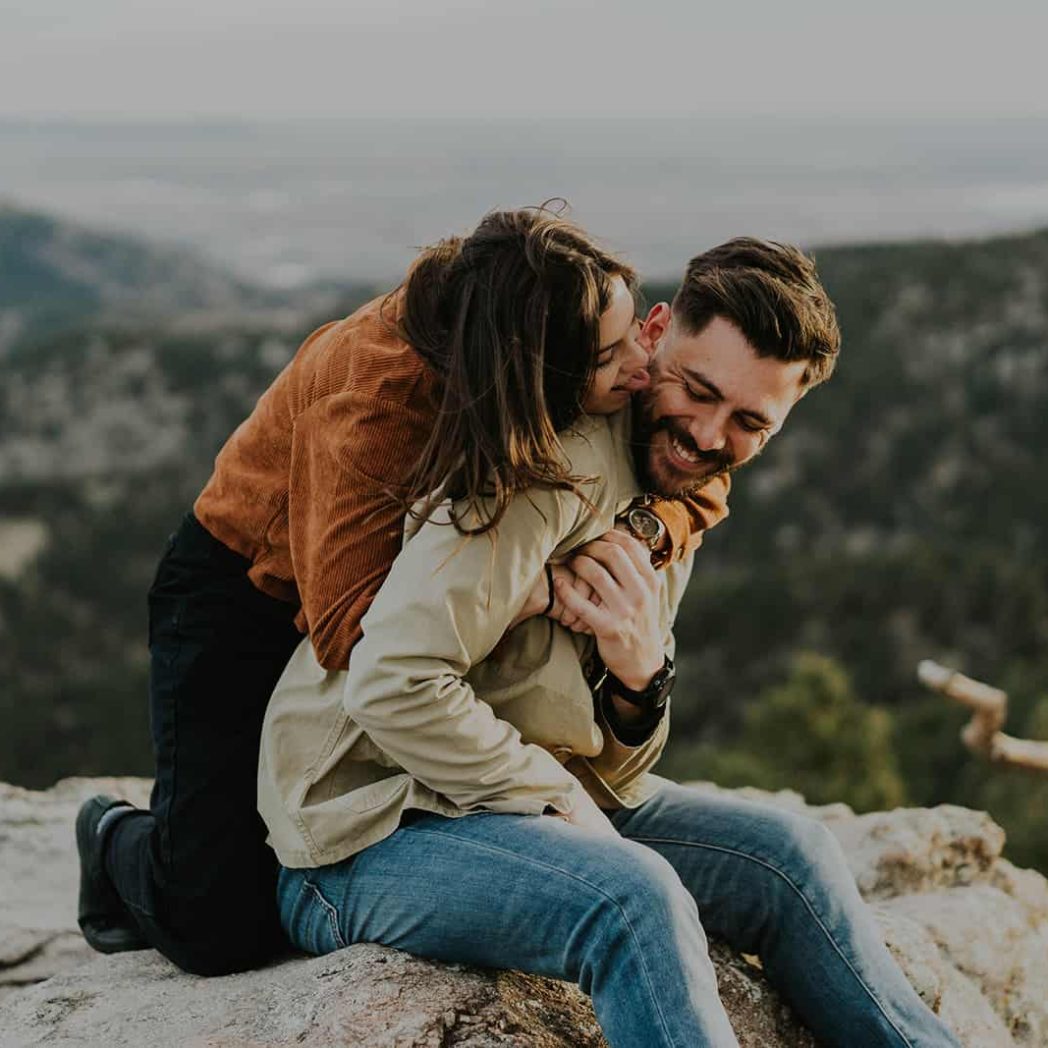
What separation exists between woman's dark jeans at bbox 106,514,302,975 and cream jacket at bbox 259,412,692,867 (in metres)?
0.15

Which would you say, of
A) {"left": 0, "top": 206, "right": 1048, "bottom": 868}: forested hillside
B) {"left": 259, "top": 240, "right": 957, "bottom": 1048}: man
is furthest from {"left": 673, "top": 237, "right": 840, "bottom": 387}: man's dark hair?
{"left": 0, "top": 206, "right": 1048, "bottom": 868}: forested hillside

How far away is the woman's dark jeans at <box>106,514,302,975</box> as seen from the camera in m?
3.19

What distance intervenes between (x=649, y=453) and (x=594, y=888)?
93 centimetres

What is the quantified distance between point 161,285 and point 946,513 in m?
132

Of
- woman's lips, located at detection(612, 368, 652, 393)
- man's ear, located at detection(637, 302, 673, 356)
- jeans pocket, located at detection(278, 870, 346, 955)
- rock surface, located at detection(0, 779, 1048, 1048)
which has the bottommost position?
rock surface, located at detection(0, 779, 1048, 1048)

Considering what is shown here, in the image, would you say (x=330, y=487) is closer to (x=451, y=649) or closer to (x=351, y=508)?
(x=351, y=508)

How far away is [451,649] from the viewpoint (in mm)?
2639

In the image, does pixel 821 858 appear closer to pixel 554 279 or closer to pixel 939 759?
pixel 554 279

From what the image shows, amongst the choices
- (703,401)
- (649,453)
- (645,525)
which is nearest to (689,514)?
(645,525)

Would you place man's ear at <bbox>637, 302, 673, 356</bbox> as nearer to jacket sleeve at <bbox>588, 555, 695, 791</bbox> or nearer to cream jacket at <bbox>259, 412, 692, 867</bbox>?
cream jacket at <bbox>259, 412, 692, 867</bbox>

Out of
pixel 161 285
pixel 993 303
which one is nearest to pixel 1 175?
pixel 161 285

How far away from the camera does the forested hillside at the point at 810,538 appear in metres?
21.0

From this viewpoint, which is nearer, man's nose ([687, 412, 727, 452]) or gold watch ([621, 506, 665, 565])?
man's nose ([687, 412, 727, 452])

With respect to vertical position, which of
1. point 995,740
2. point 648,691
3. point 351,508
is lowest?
point 995,740
